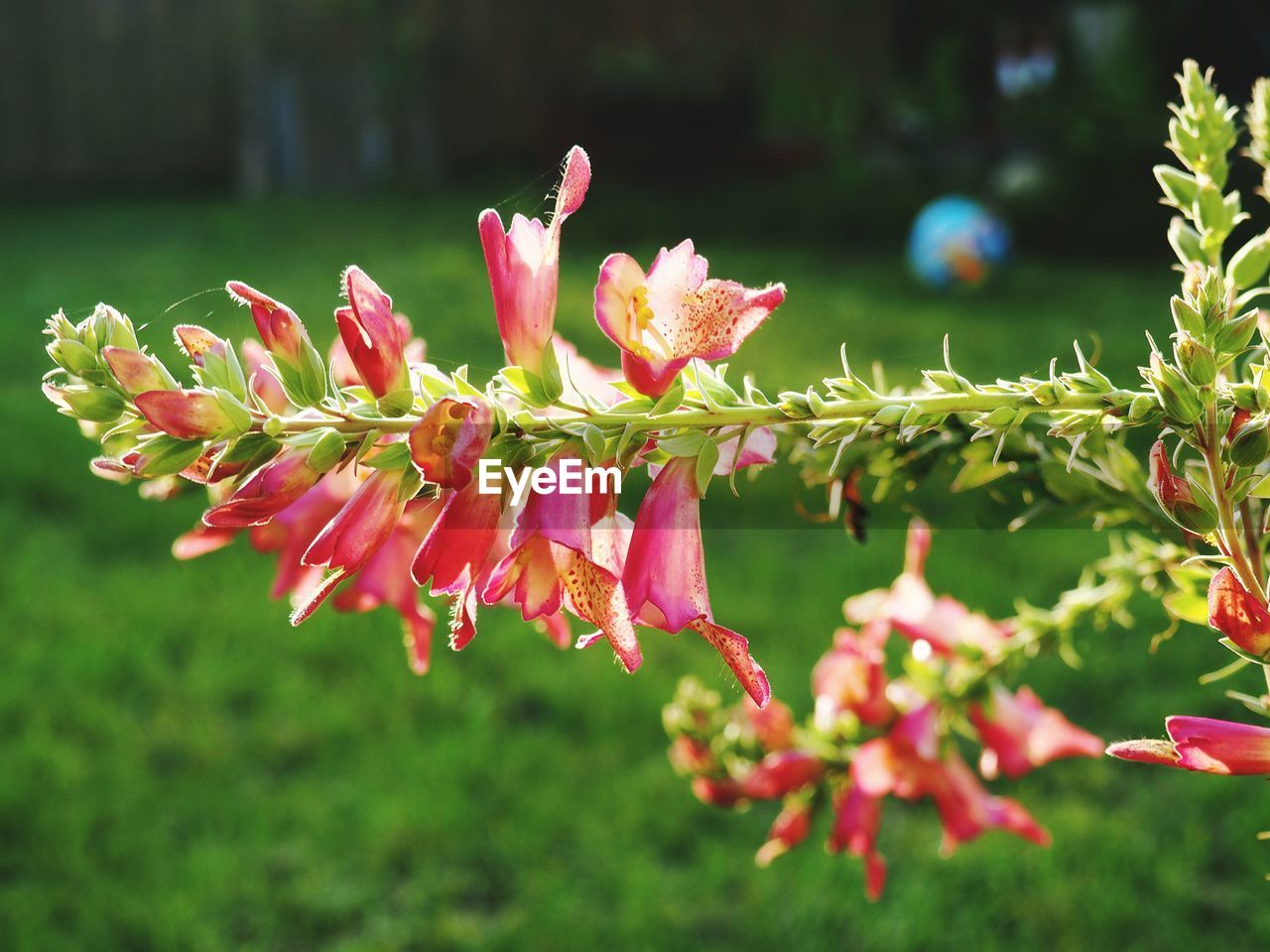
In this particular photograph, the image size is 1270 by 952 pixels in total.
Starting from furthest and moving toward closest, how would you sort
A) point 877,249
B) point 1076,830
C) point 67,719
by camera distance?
1. point 877,249
2. point 67,719
3. point 1076,830

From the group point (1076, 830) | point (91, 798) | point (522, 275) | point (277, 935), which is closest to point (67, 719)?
point (91, 798)

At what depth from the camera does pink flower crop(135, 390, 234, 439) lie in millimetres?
256

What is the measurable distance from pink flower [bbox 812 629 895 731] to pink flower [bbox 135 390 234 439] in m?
0.35

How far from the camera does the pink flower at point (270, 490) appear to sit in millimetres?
270

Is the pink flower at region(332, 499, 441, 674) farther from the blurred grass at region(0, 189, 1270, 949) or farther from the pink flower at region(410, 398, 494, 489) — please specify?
the blurred grass at region(0, 189, 1270, 949)

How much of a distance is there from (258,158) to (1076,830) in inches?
229

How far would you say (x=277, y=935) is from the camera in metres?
1.56

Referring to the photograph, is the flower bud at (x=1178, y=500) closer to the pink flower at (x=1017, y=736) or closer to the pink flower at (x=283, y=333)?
the pink flower at (x=283, y=333)

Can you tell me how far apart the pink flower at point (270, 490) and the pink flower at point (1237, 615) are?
0.18 m

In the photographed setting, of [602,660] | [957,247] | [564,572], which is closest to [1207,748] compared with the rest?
[564,572]

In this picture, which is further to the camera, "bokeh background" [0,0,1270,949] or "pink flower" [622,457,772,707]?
"bokeh background" [0,0,1270,949]

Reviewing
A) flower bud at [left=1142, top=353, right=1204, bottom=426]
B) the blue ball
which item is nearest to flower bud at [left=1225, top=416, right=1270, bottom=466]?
flower bud at [left=1142, top=353, right=1204, bottom=426]

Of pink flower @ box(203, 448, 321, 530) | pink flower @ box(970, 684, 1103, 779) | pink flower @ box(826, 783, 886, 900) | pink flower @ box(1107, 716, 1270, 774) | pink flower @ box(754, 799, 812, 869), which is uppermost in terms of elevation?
pink flower @ box(203, 448, 321, 530)

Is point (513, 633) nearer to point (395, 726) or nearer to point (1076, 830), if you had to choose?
point (395, 726)
